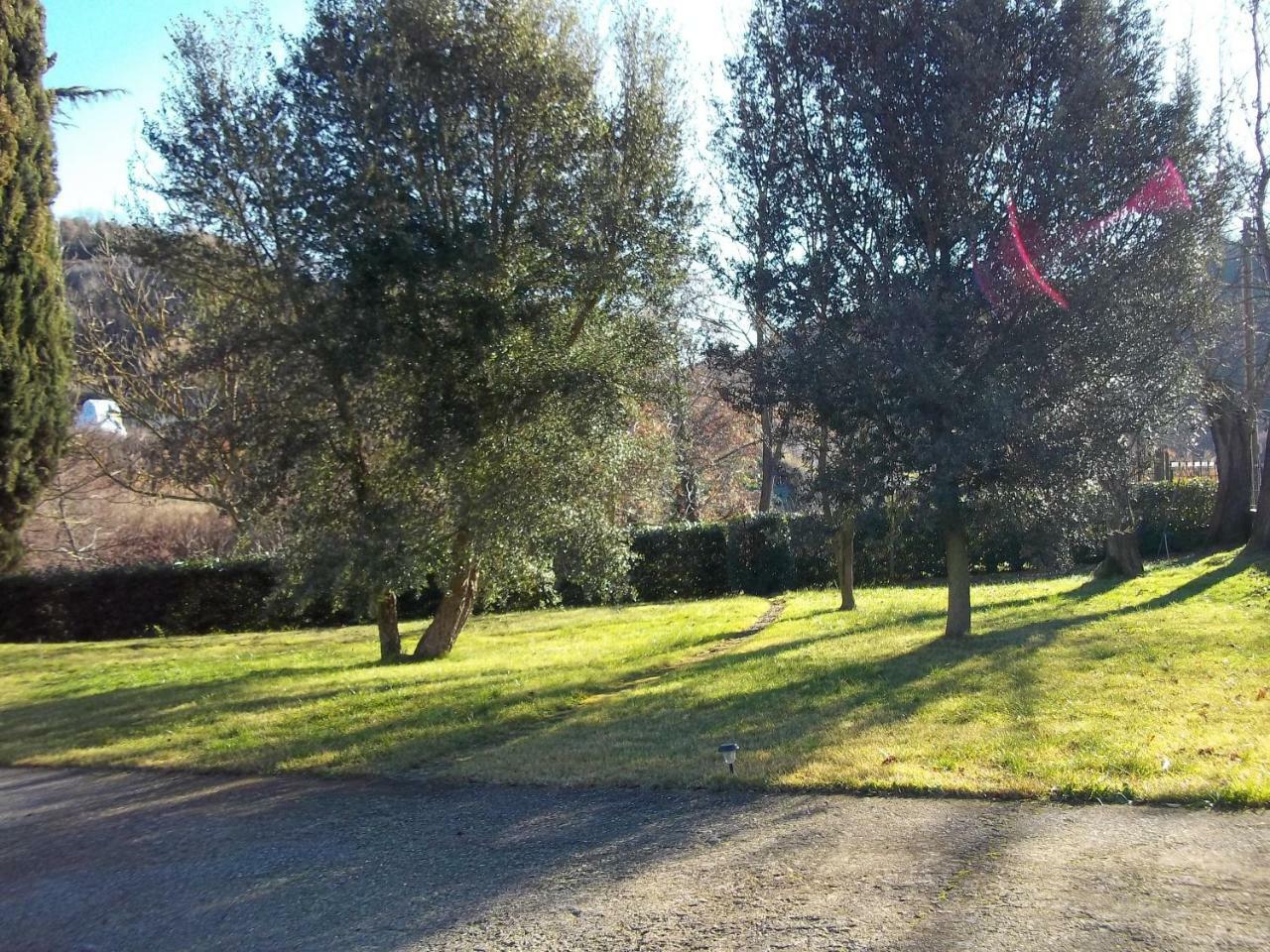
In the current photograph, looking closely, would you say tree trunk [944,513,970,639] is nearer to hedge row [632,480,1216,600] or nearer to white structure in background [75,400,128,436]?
hedge row [632,480,1216,600]

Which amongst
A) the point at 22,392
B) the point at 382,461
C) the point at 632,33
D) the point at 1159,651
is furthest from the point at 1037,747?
the point at 22,392

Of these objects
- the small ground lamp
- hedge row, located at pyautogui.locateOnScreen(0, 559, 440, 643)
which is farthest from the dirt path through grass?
hedge row, located at pyautogui.locateOnScreen(0, 559, 440, 643)

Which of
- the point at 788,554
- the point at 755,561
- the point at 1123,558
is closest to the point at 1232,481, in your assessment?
the point at 1123,558

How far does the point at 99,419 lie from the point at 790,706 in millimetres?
25515

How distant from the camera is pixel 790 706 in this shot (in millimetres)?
8109

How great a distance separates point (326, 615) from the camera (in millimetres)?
22141

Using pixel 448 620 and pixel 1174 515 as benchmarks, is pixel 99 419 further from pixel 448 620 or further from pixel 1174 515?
pixel 1174 515

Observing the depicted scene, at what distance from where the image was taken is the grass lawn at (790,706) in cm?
608

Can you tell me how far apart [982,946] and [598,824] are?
228cm

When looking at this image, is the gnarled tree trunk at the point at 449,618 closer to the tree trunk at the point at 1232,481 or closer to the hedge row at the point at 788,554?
the hedge row at the point at 788,554

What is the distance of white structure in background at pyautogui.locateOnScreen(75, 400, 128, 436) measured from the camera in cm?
2630

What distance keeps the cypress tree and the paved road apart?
41.2ft

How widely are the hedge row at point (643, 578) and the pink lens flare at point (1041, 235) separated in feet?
35.7

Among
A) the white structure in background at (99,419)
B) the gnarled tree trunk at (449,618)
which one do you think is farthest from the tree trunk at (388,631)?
the white structure in background at (99,419)
